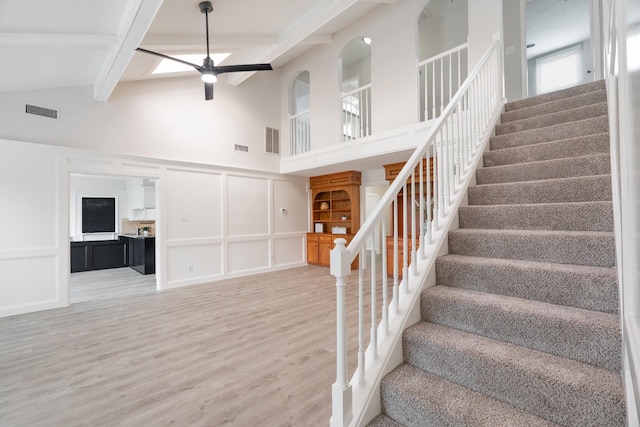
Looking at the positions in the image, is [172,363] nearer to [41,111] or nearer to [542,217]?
[542,217]

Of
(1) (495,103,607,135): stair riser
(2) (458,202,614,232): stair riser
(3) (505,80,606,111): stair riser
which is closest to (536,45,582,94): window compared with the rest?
(3) (505,80,606,111): stair riser

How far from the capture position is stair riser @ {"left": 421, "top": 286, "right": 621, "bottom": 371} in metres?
1.30

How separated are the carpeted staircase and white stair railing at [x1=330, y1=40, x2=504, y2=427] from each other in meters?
0.12

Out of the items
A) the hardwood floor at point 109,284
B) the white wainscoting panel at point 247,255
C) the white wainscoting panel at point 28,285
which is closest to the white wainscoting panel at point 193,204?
the white wainscoting panel at point 247,255

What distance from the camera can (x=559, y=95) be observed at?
3.31 metres

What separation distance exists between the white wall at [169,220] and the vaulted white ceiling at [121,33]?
1.15 m

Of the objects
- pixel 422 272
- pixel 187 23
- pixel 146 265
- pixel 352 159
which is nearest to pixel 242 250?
pixel 146 265

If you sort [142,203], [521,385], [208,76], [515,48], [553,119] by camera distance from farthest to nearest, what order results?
[142,203], [515,48], [208,76], [553,119], [521,385]

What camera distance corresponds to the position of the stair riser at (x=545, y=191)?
203 centimetres

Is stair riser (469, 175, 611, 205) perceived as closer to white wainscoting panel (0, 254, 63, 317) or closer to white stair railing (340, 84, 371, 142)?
white stair railing (340, 84, 371, 142)

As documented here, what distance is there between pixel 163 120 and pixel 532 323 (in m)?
6.07

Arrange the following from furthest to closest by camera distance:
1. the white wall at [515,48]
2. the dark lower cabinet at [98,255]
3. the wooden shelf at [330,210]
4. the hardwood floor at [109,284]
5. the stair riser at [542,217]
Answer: the dark lower cabinet at [98,255]
the wooden shelf at [330,210]
the white wall at [515,48]
the hardwood floor at [109,284]
the stair riser at [542,217]

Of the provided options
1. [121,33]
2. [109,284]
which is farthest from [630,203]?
[109,284]

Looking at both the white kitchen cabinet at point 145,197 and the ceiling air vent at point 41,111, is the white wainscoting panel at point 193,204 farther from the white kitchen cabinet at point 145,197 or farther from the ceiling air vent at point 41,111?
the white kitchen cabinet at point 145,197
